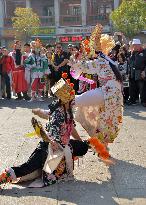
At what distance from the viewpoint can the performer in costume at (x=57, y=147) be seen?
16.4 feet

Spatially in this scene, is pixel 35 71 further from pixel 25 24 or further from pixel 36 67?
pixel 25 24

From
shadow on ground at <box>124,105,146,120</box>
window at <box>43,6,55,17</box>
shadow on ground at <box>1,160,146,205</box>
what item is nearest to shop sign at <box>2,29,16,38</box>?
window at <box>43,6,55,17</box>

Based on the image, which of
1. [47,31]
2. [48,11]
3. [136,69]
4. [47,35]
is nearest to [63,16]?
[48,11]

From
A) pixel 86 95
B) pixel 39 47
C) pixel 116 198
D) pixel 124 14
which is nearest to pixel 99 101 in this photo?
pixel 86 95

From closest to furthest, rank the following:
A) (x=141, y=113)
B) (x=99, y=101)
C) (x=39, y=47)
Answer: (x=99, y=101), (x=141, y=113), (x=39, y=47)

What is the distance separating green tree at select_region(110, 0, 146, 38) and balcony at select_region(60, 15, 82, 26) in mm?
8337

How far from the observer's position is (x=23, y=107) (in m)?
11.7

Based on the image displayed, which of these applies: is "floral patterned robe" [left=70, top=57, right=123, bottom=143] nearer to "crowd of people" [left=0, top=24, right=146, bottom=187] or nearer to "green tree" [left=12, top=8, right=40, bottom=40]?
"crowd of people" [left=0, top=24, right=146, bottom=187]

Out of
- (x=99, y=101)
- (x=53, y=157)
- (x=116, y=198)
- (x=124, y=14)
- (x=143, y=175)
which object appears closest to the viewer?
(x=116, y=198)

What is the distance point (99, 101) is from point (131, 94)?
6061 mm

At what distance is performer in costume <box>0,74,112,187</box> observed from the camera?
197 inches

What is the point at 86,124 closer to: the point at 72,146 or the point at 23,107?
the point at 72,146

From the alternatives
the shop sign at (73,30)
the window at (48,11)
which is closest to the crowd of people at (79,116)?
the shop sign at (73,30)

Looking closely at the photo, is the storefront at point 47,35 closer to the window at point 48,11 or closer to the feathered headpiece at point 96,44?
the window at point 48,11
